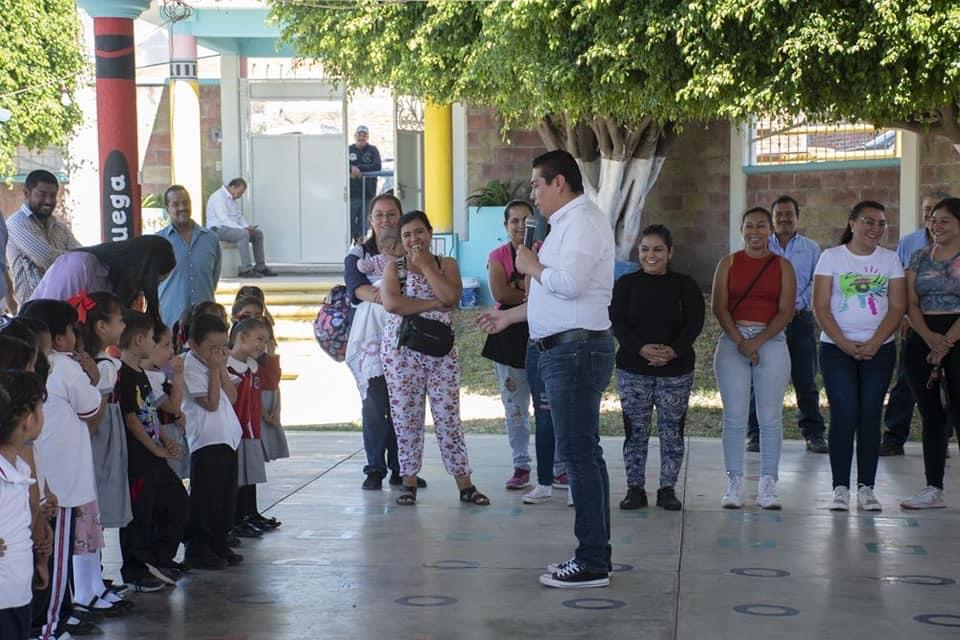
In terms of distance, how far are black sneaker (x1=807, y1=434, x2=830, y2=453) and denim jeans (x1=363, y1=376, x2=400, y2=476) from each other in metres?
3.25

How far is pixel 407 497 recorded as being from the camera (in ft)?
26.7

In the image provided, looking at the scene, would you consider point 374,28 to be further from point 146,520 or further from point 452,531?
point 146,520

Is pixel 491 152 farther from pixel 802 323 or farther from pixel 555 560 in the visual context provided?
pixel 555 560

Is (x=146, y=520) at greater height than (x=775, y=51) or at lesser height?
lesser

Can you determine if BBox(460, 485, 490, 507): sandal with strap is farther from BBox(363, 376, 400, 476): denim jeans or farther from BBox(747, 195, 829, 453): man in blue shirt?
BBox(747, 195, 829, 453): man in blue shirt

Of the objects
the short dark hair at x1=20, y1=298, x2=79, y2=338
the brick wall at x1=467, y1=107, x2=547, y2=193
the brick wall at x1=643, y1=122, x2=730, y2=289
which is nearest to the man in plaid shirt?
the short dark hair at x1=20, y1=298, x2=79, y2=338

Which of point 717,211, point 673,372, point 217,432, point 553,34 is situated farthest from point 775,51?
point 717,211

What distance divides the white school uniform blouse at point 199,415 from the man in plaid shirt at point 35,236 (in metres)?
2.24

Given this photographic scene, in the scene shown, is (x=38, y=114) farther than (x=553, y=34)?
Yes

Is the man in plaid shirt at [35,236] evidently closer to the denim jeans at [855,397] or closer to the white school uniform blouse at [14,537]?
the white school uniform blouse at [14,537]

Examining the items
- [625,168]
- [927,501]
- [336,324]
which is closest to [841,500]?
[927,501]

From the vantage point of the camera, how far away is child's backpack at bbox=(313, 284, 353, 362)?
28.7 ft

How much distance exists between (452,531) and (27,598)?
336 centimetres

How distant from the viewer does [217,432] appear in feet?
21.2
